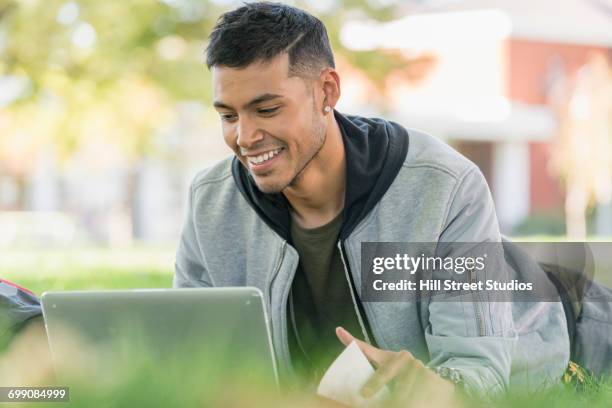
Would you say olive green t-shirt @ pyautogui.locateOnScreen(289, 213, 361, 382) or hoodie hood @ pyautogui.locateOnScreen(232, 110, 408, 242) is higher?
hoodie hood @ pyautogui.locateOnScreen(232, 110, 408, 242)

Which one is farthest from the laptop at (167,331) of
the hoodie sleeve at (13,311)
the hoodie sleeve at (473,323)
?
the hoodie sleeve at (13,311)

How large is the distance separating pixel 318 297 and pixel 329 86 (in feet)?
2.31

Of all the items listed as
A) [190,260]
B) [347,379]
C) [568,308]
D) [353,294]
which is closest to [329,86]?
[353,294]

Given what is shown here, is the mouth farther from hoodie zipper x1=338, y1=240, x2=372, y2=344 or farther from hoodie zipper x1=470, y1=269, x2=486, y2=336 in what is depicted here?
hoodie zipper x1=470, y1=269, x2=486, y2=336

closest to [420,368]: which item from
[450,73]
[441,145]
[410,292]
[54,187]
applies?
[410,292]

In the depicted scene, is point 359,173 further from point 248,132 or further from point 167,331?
point 167,331

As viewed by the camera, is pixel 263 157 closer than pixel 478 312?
No

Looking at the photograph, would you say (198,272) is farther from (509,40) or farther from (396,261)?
(509,40)

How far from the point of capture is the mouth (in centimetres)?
294

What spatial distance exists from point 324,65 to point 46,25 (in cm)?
1133

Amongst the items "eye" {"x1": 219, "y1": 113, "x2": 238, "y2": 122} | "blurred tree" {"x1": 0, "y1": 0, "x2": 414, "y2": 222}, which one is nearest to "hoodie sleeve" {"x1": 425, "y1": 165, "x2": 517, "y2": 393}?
"eye" {"x1": 219, "y1": 113, "x2": 238, "y2": 122}

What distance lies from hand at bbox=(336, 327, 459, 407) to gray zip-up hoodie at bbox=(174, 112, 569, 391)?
56 centimetres

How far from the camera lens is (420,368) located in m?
2.16

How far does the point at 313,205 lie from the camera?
323 cm
